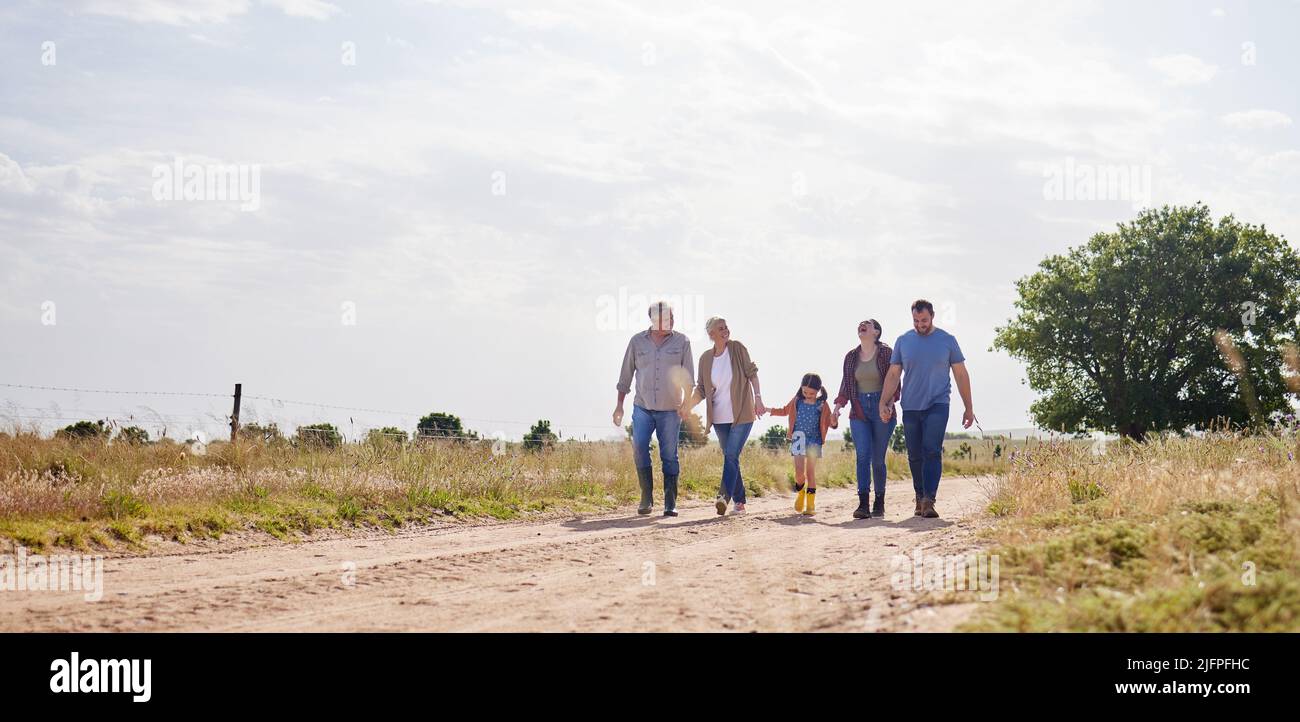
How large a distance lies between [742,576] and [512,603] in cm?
154

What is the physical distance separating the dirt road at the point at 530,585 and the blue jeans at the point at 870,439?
5.29 feet

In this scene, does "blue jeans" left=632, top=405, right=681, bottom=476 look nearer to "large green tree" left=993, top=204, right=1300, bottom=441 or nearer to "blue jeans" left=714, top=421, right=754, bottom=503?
"blue jeans" left=714, top=421, right=754, bottom=503

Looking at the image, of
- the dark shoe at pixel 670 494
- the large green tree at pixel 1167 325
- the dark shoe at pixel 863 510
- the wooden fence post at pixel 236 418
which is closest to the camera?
the dark shoe at pixel 863 510

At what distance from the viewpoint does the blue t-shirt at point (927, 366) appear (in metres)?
10.0

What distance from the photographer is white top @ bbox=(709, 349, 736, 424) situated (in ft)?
37.9

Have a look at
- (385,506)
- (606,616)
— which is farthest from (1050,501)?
(385,506)

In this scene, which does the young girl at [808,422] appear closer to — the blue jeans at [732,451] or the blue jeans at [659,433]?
the blue jeans at [732,451]

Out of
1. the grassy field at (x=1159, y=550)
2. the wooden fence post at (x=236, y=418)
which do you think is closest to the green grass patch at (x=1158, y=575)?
the grassy field at (x=1159, y=550)

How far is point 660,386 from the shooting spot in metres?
11.1

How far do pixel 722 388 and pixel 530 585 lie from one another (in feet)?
20.5

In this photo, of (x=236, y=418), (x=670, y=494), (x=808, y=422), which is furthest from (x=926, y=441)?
(x=236, y=418)

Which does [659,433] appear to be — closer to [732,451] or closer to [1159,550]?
[732,451]
